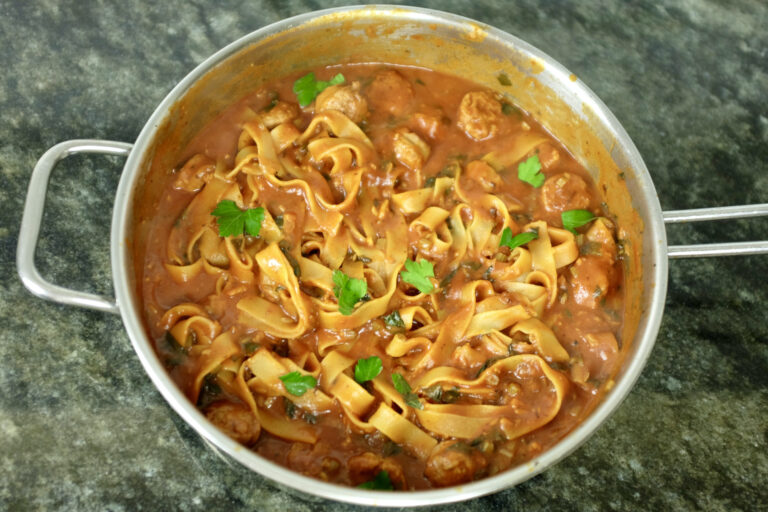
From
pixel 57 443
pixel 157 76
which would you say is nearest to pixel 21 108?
pixel 157 76

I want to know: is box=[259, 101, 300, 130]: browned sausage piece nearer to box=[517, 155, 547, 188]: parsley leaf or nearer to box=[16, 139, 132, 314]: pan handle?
box=[16, 139, 132, 314]: pan handle

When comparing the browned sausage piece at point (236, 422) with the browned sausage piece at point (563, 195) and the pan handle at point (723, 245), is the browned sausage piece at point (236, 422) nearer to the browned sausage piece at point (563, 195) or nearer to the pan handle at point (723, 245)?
the browned sausage piece at point (563, 195)

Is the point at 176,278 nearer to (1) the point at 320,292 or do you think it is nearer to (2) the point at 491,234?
(1) the point at 320,292

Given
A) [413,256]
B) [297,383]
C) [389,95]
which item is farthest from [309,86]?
[297,383]

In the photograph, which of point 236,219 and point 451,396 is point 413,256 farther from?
point 236,219

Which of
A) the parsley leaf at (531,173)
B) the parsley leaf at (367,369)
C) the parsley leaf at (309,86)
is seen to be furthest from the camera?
the parsley leaf at (309,86)

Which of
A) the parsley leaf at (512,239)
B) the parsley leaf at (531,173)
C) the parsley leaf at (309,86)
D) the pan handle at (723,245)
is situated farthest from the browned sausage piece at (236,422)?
the pan handle at (723,245)
